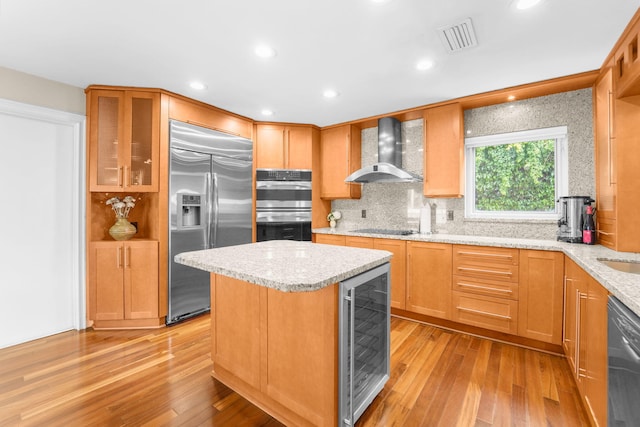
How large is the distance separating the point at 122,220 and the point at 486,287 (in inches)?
145

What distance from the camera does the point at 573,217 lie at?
2434 millimetres

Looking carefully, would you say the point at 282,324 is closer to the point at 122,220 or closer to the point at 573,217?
the point at 122,220

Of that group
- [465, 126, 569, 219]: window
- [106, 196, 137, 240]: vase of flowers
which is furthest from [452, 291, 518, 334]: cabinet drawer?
[106, 196, 137, 240]: vase of flowers

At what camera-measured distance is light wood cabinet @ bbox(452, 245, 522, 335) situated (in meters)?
2.54

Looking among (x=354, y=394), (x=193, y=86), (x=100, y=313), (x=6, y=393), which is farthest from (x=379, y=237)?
(x=6, y=393)

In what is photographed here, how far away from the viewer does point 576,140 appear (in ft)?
8.92

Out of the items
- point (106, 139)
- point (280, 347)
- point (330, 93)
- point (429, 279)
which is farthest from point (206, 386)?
point (330, 93)

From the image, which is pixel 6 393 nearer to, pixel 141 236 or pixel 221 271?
pixel 141 236

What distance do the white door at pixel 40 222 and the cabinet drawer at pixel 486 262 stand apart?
3.78 meters

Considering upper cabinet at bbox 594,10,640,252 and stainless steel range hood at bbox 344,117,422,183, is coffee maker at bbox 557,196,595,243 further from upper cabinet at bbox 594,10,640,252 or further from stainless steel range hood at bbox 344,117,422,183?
stainless steel range hood at bbox 344,117,422,183

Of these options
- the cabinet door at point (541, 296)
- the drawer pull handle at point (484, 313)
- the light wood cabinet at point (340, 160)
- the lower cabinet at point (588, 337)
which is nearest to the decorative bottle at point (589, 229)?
the cabinet door at point (541, 296)

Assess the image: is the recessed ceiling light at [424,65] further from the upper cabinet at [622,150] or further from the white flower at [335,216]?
the white flower at [335,216]

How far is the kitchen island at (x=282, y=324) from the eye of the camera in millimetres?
1405

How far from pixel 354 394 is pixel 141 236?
282cm
